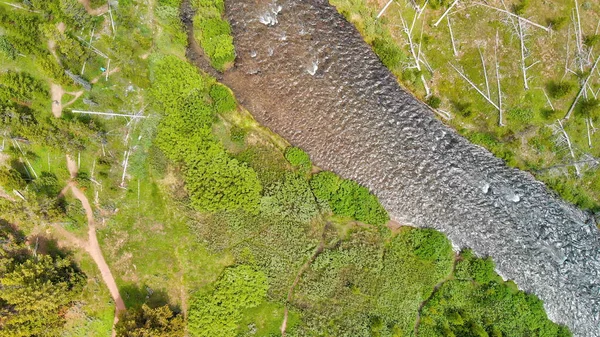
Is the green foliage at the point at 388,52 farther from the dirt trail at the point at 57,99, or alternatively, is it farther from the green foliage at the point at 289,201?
the dirt trail at the point at 57,99

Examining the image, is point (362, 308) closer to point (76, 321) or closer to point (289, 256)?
point (289, 256)

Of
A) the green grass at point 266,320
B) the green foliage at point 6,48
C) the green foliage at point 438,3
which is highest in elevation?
the green foliage at point 438,3

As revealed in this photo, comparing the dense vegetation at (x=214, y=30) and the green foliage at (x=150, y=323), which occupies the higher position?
the dense vegetation at (x=214, y=30)

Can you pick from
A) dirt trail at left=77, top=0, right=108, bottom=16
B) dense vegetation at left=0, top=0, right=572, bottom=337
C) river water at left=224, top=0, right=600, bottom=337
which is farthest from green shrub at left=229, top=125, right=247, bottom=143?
dirt trail at left=77, top=0, right=108, bottom=16

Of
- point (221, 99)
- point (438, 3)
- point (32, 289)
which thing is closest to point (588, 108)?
point (438, 3)

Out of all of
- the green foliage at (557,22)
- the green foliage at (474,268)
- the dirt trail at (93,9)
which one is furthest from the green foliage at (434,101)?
the dirt trail at (93,9)

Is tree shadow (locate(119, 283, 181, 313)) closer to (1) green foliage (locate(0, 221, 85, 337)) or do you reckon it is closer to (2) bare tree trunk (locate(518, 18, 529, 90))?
(1) green foliage (locate(0, 221, 85, 337))
